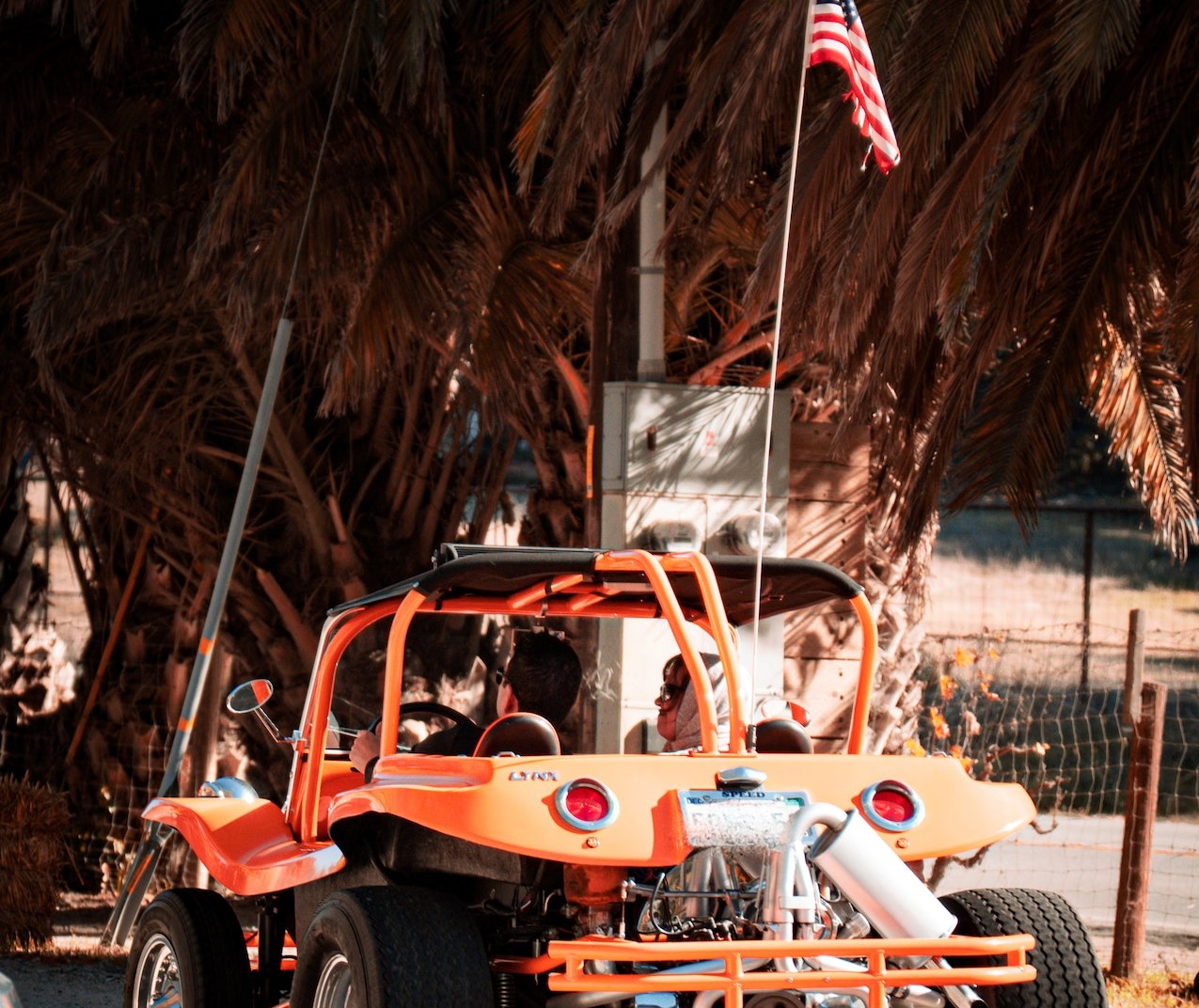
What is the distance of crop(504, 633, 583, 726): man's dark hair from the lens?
5.59 metres

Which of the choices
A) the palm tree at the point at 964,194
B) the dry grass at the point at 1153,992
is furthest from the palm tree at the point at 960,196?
the dry grass at the point at 1153,992

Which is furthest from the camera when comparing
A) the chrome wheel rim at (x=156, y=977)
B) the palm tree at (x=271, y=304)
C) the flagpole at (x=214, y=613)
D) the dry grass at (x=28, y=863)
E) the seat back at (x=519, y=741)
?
the dry grass at (x=28, y=863)

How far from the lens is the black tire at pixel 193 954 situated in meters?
5.53

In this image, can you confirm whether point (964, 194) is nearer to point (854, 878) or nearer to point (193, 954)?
point (854, 878)

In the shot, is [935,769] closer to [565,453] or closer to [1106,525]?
[565,453]

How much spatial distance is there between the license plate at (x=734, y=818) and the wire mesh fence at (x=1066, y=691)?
4.68 metres

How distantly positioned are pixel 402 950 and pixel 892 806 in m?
1.34

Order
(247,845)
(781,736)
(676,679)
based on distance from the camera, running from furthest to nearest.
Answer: (676,679) < (247,845) < (781,736)

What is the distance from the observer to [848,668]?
32.6 ft

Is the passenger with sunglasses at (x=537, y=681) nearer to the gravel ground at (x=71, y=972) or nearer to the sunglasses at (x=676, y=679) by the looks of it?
the sunglasses at (x=676, y=679)

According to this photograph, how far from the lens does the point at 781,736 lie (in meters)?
5.27

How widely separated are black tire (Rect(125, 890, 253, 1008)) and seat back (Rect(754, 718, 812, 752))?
182cm

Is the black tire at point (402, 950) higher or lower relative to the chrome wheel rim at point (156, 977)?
higher

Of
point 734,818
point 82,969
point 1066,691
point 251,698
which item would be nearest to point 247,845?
point 251,698
